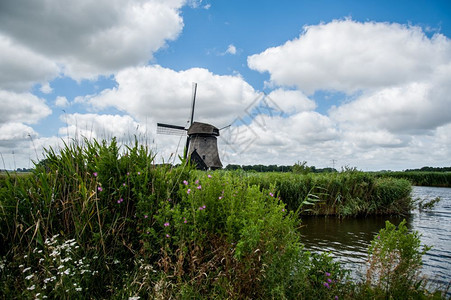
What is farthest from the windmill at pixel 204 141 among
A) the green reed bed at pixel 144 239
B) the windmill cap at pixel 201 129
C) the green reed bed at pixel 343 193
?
the green reed bed at pixel 144 239

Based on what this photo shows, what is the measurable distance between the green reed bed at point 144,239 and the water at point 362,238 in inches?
56.7

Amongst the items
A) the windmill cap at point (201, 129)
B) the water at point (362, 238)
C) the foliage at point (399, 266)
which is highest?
the windmill cap at point (201, 129)

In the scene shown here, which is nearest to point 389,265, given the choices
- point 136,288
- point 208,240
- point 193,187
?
point 208,240

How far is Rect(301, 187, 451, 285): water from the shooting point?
227 inches

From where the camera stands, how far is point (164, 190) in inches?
152

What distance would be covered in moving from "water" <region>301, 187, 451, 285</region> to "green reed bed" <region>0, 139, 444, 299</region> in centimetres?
144

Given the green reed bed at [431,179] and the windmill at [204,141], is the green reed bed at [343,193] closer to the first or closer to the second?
the windmill at [204,141]

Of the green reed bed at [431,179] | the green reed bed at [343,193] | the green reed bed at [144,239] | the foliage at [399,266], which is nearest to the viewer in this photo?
the green reed bed at [144,239]

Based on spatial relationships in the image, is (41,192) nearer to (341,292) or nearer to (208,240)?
(208,240)

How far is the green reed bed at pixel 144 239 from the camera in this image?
2824 mm

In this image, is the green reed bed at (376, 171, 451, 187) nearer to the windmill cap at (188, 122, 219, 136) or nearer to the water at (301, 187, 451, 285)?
the windmill cap at (188, 122, 219, 136)

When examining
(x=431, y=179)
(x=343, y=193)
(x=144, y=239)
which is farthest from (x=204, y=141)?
(x=431, y=179)

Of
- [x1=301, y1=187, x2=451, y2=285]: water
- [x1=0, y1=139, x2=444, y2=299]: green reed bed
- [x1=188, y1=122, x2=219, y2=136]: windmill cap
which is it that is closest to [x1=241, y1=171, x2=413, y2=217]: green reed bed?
[x1=301, y1=187, x2=451, y2=285]: water

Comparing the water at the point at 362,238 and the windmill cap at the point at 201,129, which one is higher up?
the windmill cap at the point at 201,129
